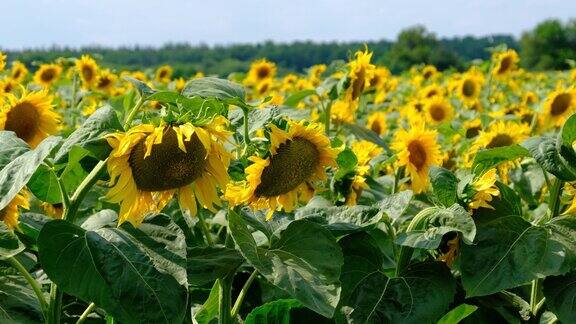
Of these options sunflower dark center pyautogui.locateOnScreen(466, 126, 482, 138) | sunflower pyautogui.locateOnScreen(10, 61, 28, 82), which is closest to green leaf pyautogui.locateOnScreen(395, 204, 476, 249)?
sunflower dark center pyautogui.locateOnScreen(466, 126, 482, 138)

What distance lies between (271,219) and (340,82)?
139cm

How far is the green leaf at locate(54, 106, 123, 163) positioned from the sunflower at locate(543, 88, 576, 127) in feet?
9.46

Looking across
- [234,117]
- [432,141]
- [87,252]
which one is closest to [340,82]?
[432,141]

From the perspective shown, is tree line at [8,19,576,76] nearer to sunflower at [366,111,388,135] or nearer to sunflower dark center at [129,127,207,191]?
sunflower at [366,111,388,135]

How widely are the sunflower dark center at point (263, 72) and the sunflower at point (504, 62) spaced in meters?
1.55

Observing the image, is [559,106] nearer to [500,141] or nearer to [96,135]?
[500,141]

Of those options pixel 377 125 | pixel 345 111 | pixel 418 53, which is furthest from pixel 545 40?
pixel 345 111

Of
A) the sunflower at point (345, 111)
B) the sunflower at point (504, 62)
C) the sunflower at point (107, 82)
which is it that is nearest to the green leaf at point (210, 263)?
the sunflower at point (345, 111)

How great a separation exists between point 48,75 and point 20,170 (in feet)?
15.8

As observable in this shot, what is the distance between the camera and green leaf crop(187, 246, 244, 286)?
1.42 metres

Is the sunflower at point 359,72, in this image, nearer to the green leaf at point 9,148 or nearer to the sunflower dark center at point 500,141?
the sunflower dark center at point 500,141

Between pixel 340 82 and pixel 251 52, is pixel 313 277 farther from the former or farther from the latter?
pixel 251 52

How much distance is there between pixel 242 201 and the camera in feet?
5.27

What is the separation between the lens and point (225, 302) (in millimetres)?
1521
